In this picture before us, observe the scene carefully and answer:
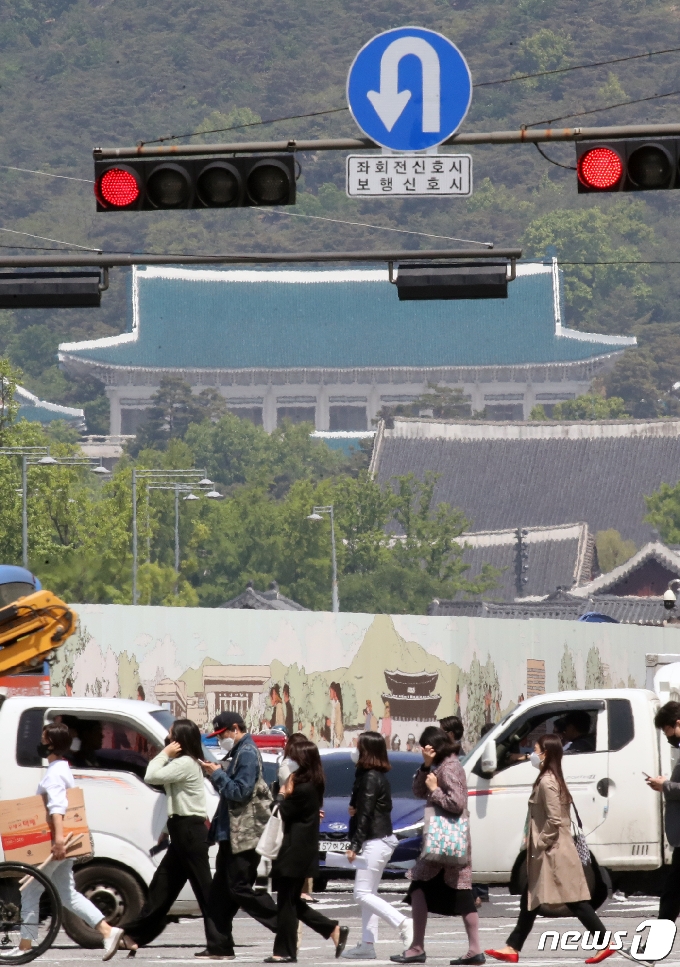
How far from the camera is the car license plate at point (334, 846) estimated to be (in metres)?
19.4

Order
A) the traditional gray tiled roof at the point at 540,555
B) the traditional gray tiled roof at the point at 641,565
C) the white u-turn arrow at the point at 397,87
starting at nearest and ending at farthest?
the white u-turn arrow at the point at 397,87
the traditional gray tiled roof at the point at 641,565
the traditional gray tiled roof at the point at 540,555

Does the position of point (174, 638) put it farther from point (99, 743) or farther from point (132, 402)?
point (132, 402)

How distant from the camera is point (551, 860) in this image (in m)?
12.6

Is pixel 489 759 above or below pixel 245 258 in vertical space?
below

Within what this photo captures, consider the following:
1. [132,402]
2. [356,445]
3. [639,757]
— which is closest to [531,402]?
[356,445]

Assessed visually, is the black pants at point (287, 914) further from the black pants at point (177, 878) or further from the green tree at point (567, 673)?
the green tree at point (567, 673)

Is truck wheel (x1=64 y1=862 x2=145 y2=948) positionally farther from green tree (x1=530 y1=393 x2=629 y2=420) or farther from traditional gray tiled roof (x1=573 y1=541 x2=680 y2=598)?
green tree (x1=530 y1=393 x2=629 y2=420)

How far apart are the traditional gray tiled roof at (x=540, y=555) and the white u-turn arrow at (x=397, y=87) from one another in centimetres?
9884

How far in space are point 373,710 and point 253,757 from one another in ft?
83.6

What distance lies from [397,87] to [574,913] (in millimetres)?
5660

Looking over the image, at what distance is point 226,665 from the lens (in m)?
36.4

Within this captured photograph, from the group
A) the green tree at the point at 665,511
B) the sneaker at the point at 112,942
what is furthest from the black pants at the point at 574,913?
the green tree at the point at 665,511

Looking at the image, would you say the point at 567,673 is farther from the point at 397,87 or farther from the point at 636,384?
the point at 636,384

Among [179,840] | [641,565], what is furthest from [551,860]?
[641,565]
